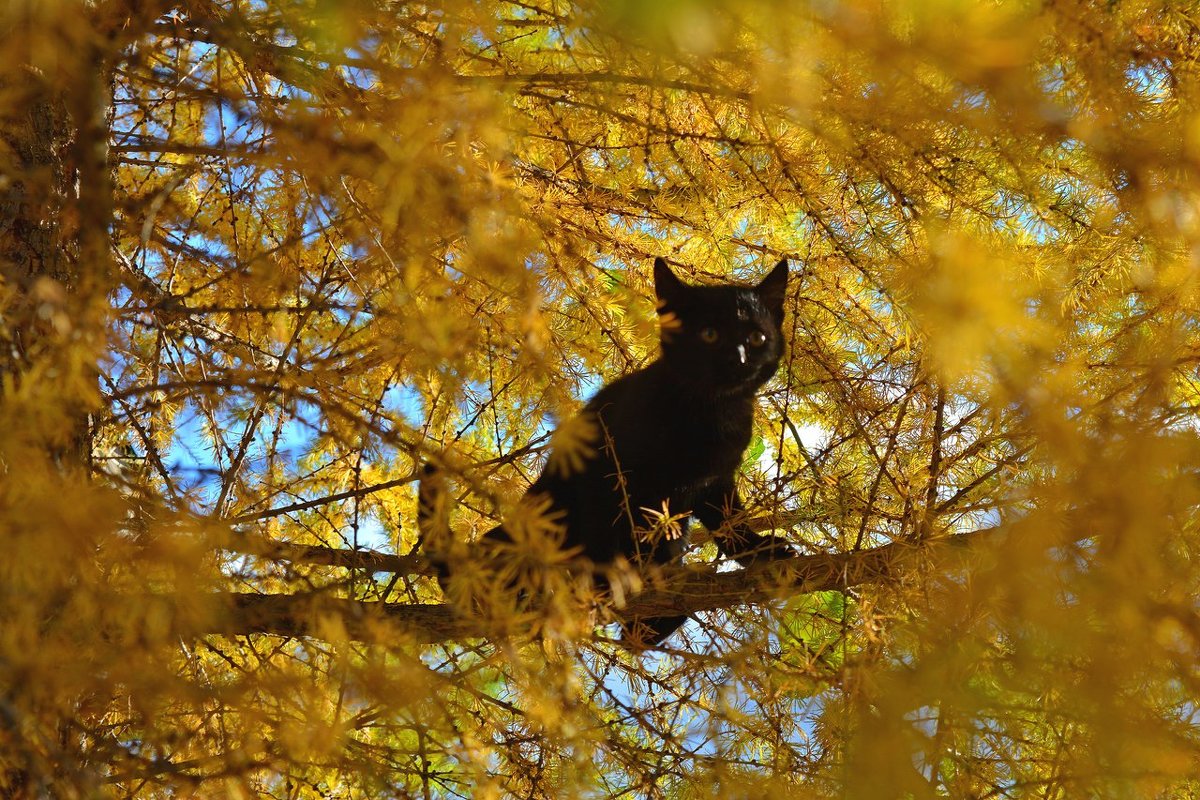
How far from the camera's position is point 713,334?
2654mm

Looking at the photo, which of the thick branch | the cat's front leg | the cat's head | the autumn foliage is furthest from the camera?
the cat's head

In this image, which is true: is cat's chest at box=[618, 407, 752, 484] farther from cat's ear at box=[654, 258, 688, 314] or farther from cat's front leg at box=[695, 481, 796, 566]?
cat's ear at box=[654, 258, 688, 314]

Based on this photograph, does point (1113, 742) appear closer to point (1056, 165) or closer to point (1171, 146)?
point (1171, 146)

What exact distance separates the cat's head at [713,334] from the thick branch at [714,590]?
1.91 ft

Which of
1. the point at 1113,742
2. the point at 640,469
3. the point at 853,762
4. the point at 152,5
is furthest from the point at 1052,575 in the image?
the point at 152,5

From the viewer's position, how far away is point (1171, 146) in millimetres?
1664

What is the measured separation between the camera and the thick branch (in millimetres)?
1899

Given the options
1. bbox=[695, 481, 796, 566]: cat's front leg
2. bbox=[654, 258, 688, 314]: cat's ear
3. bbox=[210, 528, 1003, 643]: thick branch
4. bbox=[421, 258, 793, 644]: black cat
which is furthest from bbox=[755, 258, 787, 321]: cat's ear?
bbox=[210, 528, 1003, 643]: thick branch

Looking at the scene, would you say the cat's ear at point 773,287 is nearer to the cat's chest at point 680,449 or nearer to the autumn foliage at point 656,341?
the autumn foliage at point 656,341

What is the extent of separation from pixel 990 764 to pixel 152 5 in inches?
82.3

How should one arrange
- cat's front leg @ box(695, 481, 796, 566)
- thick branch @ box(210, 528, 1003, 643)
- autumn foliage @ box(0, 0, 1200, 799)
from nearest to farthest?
1. autumn foliage @ box(0, 0, 1200, 799)
2. thick branch @ box(210, 528, 1003, 643)
3. cat's front leg @ box(695, 481, 796, 566)

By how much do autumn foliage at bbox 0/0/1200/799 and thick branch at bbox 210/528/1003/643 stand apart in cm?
1

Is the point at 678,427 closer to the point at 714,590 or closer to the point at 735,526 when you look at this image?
the point at 735,526

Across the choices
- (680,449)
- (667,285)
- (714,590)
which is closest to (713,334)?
(667,285)
